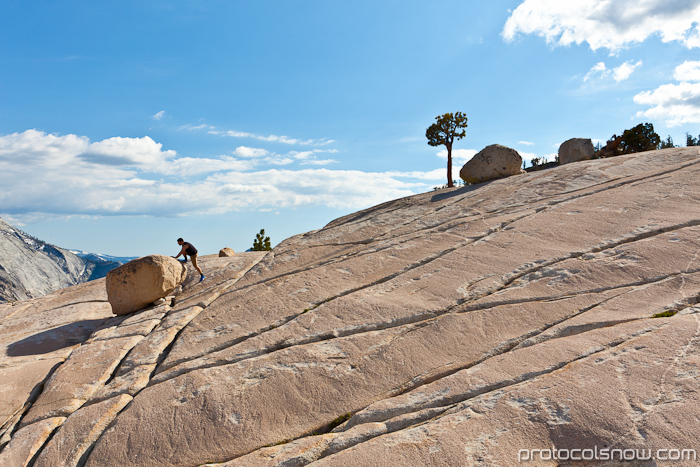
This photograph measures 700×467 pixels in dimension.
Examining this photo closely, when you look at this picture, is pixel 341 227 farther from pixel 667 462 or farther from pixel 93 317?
pixel 667 462

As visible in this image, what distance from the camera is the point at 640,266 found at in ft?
25.2

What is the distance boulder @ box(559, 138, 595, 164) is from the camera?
23562mm

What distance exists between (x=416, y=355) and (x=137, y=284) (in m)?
9.42

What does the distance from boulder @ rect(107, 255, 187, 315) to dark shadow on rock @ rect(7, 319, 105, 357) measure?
98 cm

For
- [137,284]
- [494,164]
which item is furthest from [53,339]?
[494,164]

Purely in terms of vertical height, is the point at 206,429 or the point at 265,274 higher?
the point at 265,274

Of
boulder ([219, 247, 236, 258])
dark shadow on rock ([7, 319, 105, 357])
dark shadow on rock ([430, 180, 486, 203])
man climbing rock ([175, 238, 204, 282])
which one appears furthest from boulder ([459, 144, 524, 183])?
dark shadow on rock ([7, 319, 105, 357])

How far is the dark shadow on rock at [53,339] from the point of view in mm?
10812

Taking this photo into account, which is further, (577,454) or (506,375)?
(506,375)

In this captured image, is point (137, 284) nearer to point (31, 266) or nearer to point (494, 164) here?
point (494, 164)

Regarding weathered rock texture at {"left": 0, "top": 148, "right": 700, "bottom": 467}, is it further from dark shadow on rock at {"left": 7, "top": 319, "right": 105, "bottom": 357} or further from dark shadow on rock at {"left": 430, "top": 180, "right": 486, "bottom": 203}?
dark shadow on rock at {"left": 430, "top": 180, "right": 486, "bottom": 203}

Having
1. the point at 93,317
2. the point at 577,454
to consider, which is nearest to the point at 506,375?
the point at 577,454

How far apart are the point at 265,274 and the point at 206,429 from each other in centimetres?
648

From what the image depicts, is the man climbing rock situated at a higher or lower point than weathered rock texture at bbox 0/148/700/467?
higher
